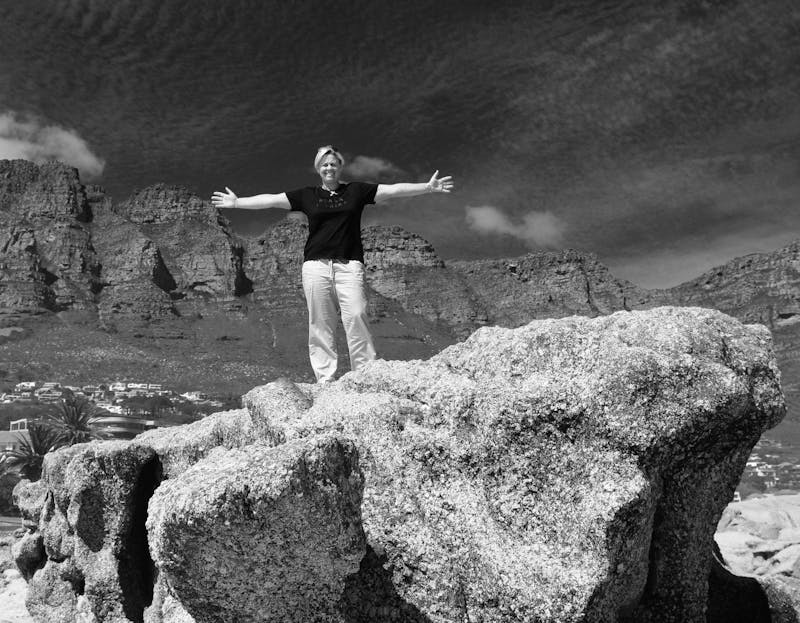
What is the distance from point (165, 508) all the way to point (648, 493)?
8.13ft

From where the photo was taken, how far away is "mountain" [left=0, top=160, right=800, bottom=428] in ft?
362

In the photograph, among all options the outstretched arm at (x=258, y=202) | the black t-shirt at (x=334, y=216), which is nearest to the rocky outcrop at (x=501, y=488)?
the black t-shirt at (x=334, y=216)

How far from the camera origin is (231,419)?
552cm

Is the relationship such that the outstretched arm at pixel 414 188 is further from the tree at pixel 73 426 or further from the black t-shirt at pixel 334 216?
the tree at pixel 73 426

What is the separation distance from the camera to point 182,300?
539 ft

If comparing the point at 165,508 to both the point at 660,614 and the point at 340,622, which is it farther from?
the point at 660,614

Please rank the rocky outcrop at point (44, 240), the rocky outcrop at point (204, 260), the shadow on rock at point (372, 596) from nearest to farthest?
the shadow on rock at point (372, 596), the rocky outcrop at point (44, 240), the rocky outcrop at point (204, 260)

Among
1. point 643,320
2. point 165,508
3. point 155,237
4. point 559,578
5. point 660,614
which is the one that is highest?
point 155,237

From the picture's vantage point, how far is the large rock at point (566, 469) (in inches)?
139

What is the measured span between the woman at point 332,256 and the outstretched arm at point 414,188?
13 mm

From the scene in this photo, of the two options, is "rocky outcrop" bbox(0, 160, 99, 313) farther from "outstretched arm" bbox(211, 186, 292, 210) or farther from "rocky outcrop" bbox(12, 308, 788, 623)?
"rocky outcrop" bbox(12, 308, 788, 623)

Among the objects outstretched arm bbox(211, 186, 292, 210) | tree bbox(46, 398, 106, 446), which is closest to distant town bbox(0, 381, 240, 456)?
tree bbox(46, 398, 106, 446)

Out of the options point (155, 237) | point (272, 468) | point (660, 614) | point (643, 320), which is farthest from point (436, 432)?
point (155, 237)

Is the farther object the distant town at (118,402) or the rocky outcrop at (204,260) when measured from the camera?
the rocky outcrop at (204,260)
